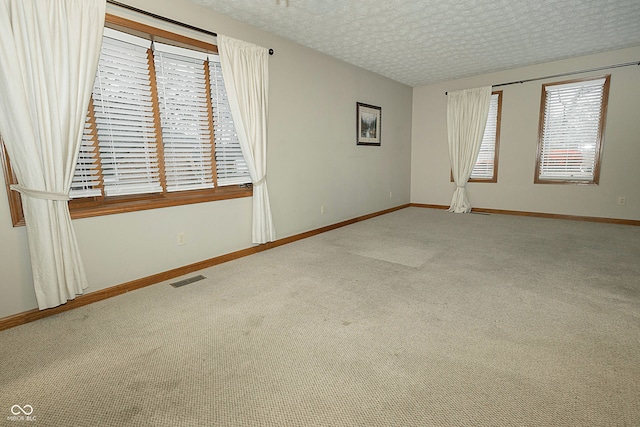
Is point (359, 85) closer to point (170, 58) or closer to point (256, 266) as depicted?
point (170, 58)

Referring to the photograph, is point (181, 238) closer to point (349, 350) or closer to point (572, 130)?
point (349, 350)

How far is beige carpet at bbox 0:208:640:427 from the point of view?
1.33 meters

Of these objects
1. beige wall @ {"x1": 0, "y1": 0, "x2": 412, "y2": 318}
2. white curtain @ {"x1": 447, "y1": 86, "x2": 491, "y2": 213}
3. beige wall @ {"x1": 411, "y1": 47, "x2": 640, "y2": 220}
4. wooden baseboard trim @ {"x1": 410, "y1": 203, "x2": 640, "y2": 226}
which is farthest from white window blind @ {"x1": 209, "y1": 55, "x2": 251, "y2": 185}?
wooden baseboard trim @ {"x1": 410, "y1": 203, "x2": 640, "y2": 226}

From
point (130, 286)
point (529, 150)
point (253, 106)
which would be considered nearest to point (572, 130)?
point (529, 150)

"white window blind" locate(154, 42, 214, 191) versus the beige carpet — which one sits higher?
"white window blind" locate(154, 42, 214, 191)

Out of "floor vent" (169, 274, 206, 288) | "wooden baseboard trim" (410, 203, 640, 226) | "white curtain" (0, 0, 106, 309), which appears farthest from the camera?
"wooden baseboard trim" (410, 203, 640, 226)

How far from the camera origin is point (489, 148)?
5.80 m

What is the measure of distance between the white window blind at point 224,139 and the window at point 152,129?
1 centimetres

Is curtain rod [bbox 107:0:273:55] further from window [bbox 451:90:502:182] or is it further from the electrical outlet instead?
window [bbox 451:90:502:182]

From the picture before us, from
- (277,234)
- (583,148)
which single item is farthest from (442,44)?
(277,234)

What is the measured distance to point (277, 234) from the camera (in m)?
3.96

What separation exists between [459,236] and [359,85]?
2.94 metres

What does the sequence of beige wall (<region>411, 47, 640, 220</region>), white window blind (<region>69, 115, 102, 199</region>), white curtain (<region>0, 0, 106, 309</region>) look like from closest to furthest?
1. white curtain (<region>0, 0, 106, 309</region>)
2. white window blind (<region>69, 115, 102, 199</region>)
3. beige wall (<region>411, 47, 640, 220</region>)

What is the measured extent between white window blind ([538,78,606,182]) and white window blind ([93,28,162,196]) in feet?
19.7
